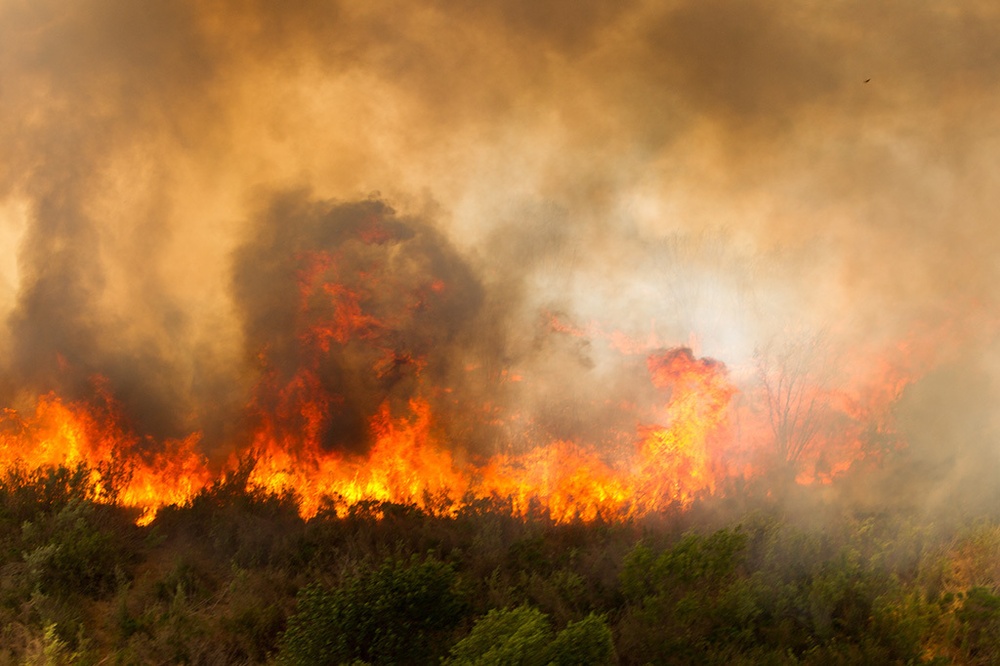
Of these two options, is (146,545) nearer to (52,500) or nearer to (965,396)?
(52,500)

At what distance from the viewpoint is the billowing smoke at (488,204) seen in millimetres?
13086

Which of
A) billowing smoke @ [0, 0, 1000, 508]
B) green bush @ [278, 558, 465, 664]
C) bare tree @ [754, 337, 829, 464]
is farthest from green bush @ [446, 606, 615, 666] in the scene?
bare tree @ [754, 337, 829, 464]

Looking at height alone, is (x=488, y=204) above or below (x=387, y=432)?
above

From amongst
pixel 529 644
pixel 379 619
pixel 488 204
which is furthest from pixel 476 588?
pixel 488 204

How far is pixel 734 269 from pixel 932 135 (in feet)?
A: 13.9

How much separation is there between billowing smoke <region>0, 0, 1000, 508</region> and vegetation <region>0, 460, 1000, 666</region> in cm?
317

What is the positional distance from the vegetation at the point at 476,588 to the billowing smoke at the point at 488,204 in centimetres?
317

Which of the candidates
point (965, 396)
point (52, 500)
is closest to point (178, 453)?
point (52, 500)

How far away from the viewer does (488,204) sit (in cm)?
1500

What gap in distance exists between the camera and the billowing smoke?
13.1m

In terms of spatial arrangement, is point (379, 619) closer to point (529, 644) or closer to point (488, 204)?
point (529, 644)

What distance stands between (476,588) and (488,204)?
28.9 feet

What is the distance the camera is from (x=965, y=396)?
1197 centimetres

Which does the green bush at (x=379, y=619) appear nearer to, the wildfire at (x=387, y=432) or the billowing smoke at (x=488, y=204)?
the wildfire at (x=387, y=432)
